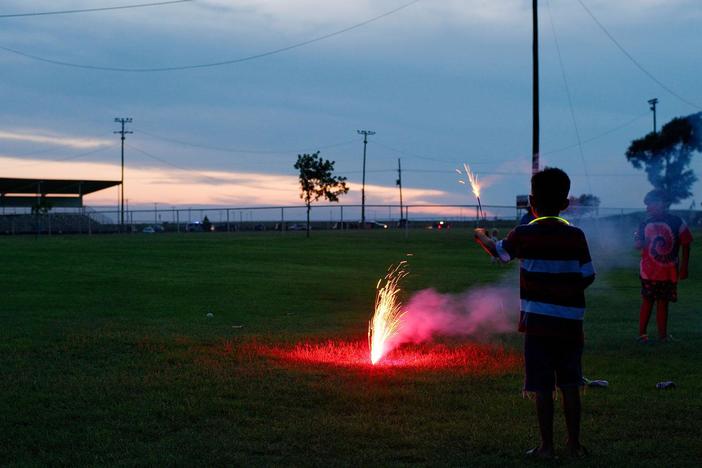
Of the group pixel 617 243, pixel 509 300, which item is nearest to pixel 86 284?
pixel 509 300

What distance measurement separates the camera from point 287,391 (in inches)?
292

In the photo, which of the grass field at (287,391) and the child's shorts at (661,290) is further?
the child's shorts at (661,290)

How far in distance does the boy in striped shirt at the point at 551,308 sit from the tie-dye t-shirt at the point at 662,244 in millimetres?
5489

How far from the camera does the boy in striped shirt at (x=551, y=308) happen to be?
18.2ft

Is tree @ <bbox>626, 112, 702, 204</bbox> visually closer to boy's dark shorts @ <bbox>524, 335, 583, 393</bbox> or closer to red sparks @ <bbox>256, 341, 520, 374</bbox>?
red sparks @ <bbox>256, 341, 520, 374</bbox>

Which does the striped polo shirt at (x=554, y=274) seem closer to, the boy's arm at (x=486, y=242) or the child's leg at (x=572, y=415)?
the boy's arm at (x=486, y=242)

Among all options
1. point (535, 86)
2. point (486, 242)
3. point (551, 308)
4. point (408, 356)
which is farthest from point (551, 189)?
point (535, 86)

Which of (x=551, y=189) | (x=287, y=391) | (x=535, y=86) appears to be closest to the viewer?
(x=551, y=189)

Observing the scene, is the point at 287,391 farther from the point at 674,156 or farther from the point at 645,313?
the point at 674,156

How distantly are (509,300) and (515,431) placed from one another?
1087 centimetres

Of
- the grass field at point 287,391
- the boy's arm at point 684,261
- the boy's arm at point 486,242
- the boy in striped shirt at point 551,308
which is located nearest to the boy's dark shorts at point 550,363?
the boy in striped shirt at point 551,308

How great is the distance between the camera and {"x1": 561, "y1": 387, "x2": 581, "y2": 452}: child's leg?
5.55m

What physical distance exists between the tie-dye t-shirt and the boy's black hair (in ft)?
17.8

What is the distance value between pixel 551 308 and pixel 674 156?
46.1ft
